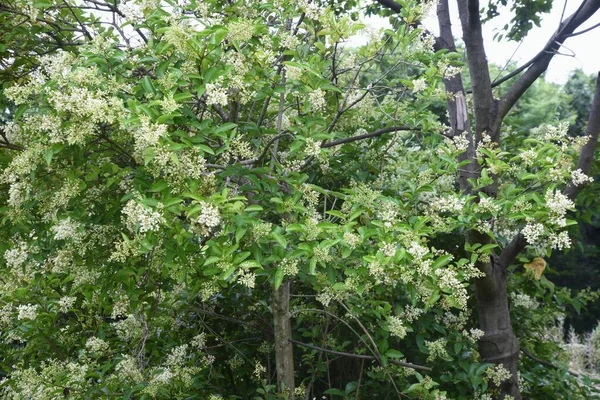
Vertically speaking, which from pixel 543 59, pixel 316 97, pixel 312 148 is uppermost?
pixel 543 59

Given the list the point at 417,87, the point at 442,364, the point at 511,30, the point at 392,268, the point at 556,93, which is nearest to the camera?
the point at 392,268

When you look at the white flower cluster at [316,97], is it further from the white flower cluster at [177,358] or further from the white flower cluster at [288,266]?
the white flower cluster at [177,358]

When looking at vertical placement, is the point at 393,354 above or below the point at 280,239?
below

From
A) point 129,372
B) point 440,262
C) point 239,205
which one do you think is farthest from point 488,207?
point 129,372

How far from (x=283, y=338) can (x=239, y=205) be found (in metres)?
1.01

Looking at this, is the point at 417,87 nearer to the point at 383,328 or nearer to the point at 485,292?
the point at 383,328

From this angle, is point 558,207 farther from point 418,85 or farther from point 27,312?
point 27,312

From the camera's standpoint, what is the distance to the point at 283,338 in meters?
2.74

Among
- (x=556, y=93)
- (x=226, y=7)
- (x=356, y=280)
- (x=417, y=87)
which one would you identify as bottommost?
(x=356, y=280)

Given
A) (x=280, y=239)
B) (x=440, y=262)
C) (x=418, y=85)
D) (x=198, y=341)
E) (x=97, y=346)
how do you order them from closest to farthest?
(x=280, y=239) < (x=440, y=262) < (x=418, y=85) < (x=97, y=346) < (x=198, y=341)

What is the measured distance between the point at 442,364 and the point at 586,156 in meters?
1.38

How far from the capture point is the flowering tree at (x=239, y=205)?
205cm

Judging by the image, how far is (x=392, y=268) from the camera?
6.92ft

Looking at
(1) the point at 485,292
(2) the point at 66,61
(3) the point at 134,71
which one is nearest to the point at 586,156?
(1) the point at 485,292
